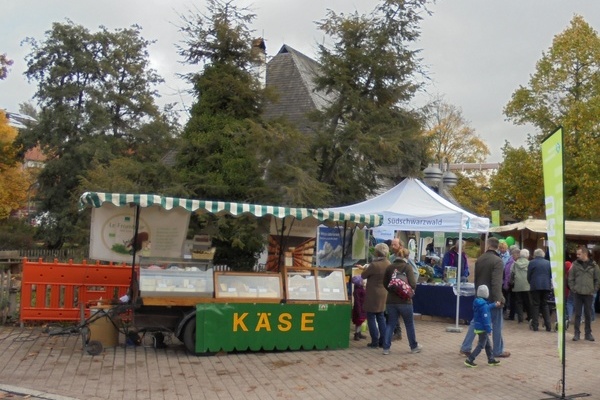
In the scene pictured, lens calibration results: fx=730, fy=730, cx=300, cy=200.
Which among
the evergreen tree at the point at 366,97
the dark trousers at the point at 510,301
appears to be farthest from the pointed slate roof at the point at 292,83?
the dark trousers at the point at 510,301

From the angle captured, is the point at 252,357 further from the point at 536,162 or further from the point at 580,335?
the point at 536,162

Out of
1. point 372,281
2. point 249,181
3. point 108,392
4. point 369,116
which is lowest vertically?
point 108,392

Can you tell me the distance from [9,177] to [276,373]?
3973cm

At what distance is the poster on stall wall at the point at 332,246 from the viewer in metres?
13.9

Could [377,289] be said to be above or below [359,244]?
below

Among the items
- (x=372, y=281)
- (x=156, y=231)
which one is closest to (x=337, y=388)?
(x=372, y=281)

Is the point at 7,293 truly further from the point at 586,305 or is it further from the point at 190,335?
the point at 586,305

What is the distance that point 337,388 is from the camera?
8531 mm

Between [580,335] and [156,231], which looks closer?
[156,231]

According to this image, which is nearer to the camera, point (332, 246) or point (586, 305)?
point (586, 305)

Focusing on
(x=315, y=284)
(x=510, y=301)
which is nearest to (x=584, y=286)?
(x=510, y=301)

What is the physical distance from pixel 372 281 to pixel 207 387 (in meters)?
3.67

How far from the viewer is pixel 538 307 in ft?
47.0

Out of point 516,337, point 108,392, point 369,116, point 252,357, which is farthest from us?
point 369,116
